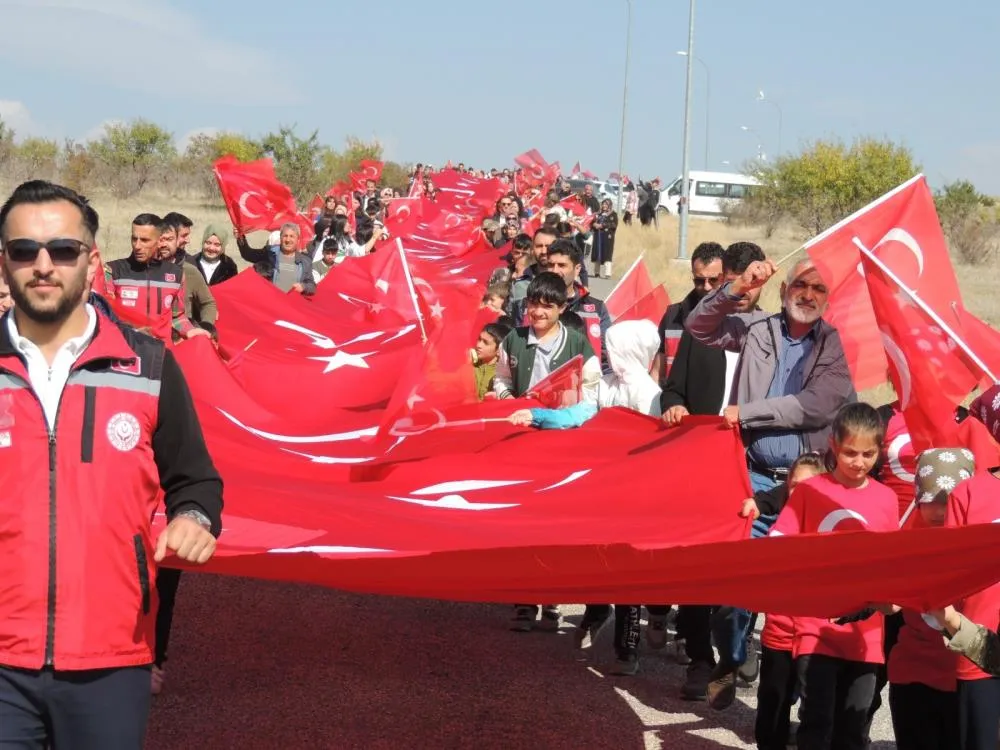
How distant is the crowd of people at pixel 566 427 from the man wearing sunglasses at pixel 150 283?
2cm

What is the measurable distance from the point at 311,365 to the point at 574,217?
2048cm

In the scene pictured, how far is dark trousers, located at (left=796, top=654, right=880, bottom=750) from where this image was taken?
5086mm

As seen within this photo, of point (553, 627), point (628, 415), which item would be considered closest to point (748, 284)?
point (628, 415)

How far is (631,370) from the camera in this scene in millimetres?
7098

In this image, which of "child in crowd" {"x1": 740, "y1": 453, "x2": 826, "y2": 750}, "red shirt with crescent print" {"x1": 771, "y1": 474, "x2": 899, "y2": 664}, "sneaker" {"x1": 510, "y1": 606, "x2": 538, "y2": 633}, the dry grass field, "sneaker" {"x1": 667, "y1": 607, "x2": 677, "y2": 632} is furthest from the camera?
the dry grass field

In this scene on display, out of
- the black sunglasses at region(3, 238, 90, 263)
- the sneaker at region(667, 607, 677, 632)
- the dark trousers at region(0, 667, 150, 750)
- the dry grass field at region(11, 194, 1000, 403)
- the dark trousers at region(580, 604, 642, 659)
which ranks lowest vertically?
the sneaker at region(667, 607, 677, 632)

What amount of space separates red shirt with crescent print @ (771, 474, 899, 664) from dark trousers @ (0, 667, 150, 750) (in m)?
2.55

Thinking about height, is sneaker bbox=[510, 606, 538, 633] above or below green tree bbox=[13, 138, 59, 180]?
below

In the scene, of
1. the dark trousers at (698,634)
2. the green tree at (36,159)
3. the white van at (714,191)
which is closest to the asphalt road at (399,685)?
the dark trousers at (698,634)

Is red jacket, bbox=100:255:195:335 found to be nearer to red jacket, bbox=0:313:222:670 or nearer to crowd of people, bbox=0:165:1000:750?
crowd of people, bbox=0:165:1000:750

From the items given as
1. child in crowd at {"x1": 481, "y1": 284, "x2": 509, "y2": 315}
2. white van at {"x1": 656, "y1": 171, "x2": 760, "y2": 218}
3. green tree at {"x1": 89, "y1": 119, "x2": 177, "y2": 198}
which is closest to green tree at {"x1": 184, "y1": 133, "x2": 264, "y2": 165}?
green tree at {"x1": 89, "y1": 119, "x2": 177, "y2": 198}

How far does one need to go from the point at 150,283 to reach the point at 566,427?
3.68 m

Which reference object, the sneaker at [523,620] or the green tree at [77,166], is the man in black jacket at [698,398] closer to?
the sneaker at [523,620]

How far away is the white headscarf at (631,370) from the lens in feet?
23.0
